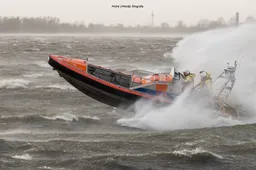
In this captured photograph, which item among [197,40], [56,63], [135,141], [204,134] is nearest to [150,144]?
[135,141]

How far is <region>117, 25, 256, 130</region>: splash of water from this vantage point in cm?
1967

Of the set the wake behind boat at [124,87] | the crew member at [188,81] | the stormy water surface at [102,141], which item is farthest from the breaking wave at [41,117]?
the crew member at [188,81]

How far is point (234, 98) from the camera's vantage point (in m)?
22.8

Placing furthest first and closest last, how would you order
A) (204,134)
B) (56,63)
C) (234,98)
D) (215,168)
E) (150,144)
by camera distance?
(234,98), (56,63), (204,134), (150,144), (215,168)

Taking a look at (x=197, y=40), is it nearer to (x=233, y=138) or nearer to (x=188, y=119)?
(x=188, y=119)

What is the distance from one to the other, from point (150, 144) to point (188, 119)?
11.8 ft

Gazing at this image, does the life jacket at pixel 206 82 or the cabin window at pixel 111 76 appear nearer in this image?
the life jacket at pixel 206 82

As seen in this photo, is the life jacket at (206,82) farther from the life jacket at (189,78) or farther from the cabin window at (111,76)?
the cabin window at (111,76)

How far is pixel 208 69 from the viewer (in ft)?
80.8

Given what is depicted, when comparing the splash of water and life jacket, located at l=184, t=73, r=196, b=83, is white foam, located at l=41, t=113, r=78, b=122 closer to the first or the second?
the splash of water

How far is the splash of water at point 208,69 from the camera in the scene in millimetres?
19672

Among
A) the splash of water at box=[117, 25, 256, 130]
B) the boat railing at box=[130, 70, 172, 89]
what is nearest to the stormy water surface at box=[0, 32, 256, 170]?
the splash of water at box=[117, 25, 256, 130]

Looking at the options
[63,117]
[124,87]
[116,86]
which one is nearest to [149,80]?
[124,87]

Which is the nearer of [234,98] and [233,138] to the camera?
[233,138]
